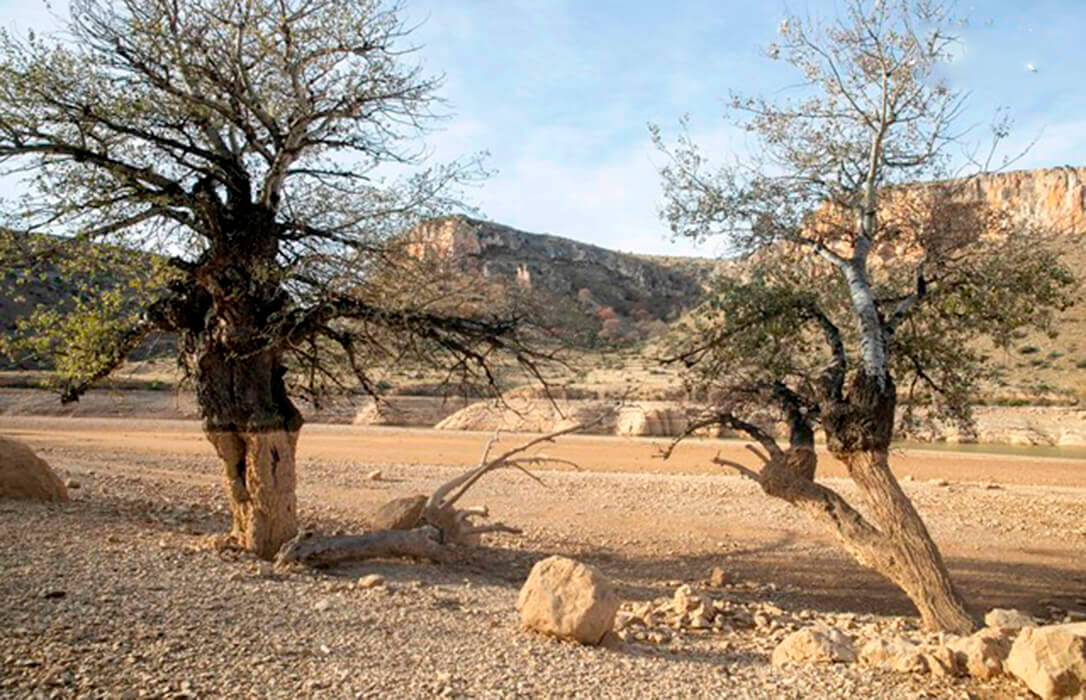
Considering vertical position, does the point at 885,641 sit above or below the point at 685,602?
above

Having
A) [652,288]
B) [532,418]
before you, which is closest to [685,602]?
[532,418]

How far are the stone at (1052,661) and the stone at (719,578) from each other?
18.1 ft

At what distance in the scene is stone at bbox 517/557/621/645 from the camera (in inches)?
266

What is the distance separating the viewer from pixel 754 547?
567 inches

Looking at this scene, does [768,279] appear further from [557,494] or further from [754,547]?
[557,494]

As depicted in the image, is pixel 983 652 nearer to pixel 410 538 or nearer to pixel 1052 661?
pixel 1052 661

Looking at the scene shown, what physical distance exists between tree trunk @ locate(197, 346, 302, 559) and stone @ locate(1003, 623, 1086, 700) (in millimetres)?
7003

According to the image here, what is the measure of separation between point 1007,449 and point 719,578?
27.8m

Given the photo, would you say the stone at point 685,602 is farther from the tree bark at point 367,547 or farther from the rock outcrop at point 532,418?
the rock outcrop at point 532,418

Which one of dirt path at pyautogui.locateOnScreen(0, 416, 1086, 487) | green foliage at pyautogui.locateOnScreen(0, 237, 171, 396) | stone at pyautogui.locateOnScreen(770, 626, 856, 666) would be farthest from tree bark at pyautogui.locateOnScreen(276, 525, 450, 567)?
dirt path at pyautogui.locateOnScreen(0, 416, 1086, 487)

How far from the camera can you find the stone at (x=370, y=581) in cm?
843

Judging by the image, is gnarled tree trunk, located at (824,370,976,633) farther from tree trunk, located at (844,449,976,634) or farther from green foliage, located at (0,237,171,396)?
green foliage, located at (0,237,171,396)

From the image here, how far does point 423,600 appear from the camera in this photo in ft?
26.7

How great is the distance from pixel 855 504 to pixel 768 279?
30.1ft
